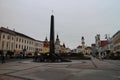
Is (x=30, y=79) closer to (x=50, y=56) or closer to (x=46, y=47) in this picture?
(x=50, y=56)

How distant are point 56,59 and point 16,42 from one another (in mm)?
37637

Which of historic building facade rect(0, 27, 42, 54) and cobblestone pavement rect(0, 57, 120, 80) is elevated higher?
historic building facade rect(0, 27, 42, 54)

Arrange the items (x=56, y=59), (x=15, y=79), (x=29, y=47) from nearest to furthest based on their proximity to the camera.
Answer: (x=15, y=79) < (x=56, y=59) < (x=29, y=47)

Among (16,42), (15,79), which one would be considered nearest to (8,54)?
(16,42)

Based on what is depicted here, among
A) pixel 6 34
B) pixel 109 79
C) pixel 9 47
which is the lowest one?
pixel 109 79

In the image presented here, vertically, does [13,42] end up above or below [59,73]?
above

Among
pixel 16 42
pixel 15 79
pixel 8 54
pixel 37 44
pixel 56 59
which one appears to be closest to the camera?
pixel 15 79

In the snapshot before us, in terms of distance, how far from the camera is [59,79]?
1207 cm

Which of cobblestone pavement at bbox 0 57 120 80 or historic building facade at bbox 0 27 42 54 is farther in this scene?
historic building facade at bbox 0 27 42 54

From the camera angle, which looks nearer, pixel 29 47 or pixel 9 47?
pixel 9 47

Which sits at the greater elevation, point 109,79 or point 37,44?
point 37,44

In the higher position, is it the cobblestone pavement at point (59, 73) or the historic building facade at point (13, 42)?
the historic building facade at point (13, 42)

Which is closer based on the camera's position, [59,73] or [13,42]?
[59,73]

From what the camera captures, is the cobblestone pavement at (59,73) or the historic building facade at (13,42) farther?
the historic building facade at (13,42)
